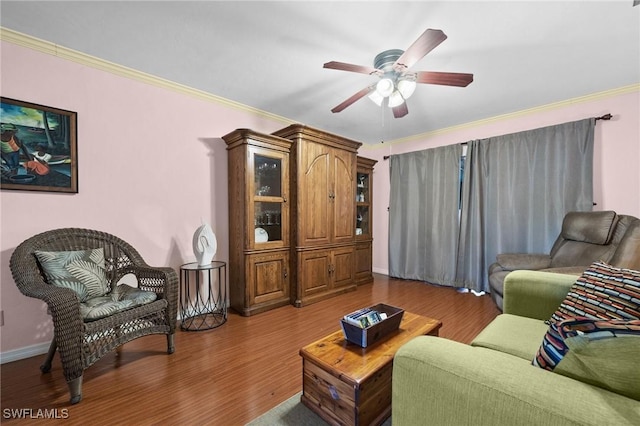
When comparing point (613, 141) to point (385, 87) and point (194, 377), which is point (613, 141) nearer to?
point (385, 87)

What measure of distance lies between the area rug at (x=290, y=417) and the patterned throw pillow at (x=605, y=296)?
1.07 meters

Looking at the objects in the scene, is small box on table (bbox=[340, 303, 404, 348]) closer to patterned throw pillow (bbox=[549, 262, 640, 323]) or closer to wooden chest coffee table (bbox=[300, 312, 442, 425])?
wooden chest coffee table (bbox=[300, 312, 442, 425])

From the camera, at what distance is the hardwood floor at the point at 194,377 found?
1.38 m

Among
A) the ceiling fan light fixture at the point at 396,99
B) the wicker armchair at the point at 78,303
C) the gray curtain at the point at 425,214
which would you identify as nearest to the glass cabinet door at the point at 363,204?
the gray curtain at the point at 425,214

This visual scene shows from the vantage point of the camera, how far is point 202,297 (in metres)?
2.71

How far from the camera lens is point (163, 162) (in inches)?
97.7

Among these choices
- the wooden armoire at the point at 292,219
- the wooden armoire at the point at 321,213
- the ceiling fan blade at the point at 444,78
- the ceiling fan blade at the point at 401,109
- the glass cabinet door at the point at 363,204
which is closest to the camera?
the ceiling fan blade at the point at 444,78

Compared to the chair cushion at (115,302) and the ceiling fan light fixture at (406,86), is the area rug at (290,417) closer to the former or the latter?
the chair cushion at (115,302)

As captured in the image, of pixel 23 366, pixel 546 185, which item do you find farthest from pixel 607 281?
pixel 23 366

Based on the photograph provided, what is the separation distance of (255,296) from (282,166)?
1.47m

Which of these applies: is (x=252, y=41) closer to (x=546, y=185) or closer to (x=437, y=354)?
(x=437, y=354)

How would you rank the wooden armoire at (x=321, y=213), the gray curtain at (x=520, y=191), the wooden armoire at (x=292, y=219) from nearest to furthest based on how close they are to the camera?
the wooden armoire at (x=292, y=219), the gray curtain at (x=520, y=191), the wooden armoire at (x=321, y=213)

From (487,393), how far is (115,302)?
210 centimetres

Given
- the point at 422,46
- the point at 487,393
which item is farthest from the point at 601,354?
the point at 422,46
